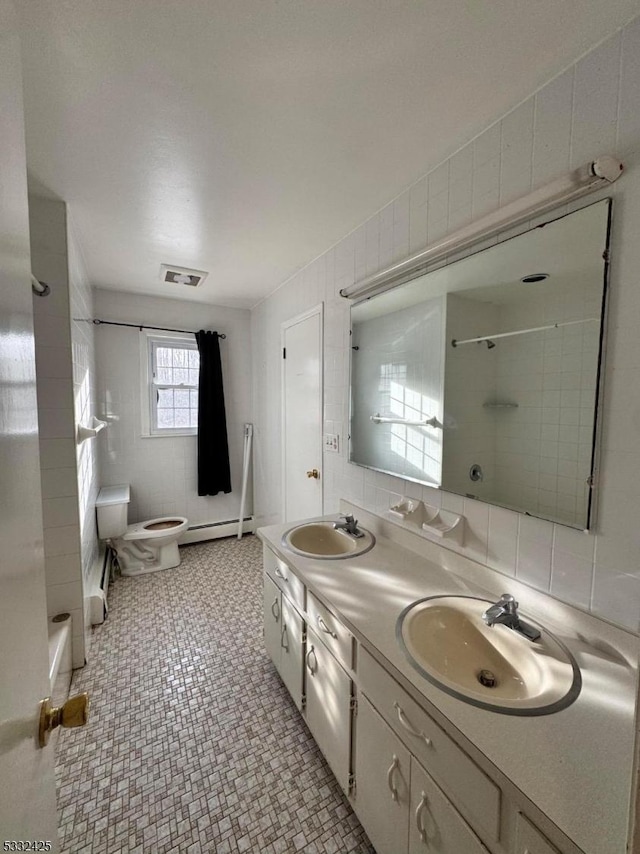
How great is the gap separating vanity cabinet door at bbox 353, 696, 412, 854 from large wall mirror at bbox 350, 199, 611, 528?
790 millimetres

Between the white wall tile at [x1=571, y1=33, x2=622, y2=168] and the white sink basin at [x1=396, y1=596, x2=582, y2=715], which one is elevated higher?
the white wall tile at [x1=571, y1=33, x2=622, y2=168]

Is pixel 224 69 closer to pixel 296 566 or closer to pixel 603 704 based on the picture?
pixel 296 566

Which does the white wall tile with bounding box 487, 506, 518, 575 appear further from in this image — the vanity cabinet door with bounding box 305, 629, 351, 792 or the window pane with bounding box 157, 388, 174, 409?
the window pane with bounding box 157, 388, 174, 409

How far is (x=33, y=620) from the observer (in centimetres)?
60

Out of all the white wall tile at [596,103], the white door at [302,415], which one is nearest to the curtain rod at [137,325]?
the white door at [302,415]

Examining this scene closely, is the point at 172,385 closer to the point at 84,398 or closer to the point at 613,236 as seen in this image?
the point at 84,398

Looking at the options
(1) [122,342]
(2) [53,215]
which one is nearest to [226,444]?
(1) [122,342]

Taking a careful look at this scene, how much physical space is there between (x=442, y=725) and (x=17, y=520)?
3.04 ft

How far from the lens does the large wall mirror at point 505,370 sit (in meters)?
0.98

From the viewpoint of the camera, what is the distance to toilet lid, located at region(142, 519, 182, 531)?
3061 mm

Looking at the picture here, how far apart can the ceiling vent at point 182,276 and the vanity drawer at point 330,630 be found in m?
2.40

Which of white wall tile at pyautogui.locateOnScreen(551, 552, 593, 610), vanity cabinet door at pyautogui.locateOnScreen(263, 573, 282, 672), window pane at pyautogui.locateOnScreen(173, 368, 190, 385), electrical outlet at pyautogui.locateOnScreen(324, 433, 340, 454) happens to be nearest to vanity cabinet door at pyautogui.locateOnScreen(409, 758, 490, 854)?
white wall tile at pyautogui.locateOnScreen(551, 552, 593, 610)

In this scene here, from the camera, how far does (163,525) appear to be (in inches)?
124

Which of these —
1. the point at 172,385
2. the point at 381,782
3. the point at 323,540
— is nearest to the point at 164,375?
the point at 172,385
